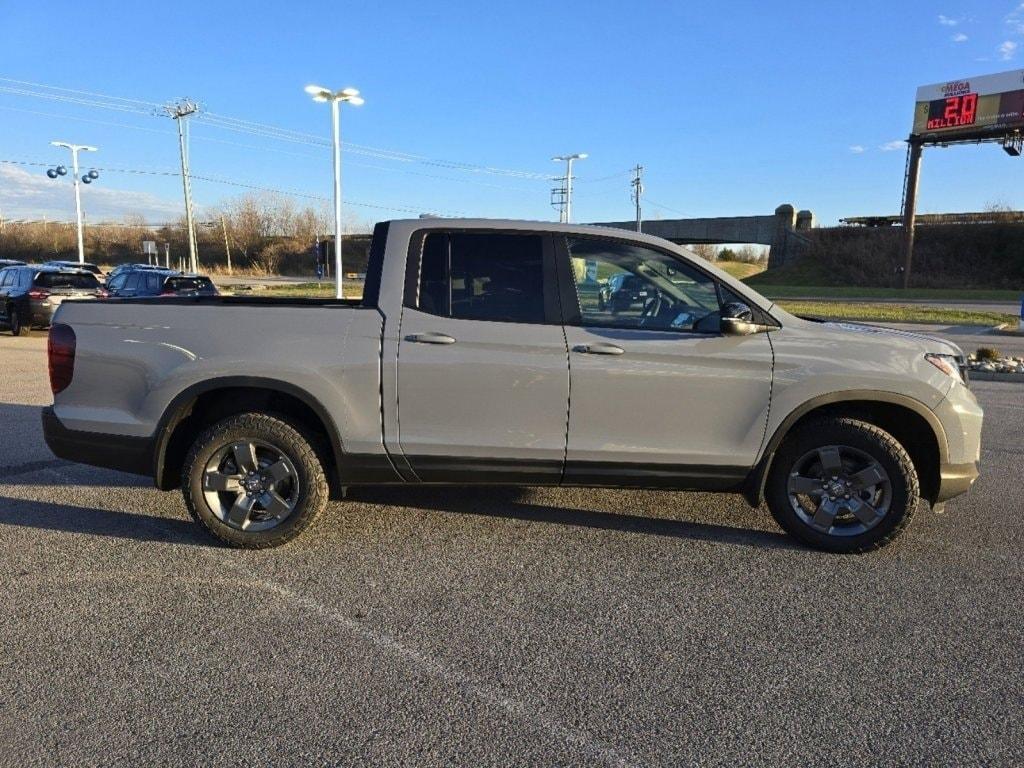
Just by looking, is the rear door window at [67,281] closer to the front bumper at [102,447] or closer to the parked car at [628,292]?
the front bumper at [102,447]

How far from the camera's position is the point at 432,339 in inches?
154

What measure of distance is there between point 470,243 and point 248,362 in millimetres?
1431

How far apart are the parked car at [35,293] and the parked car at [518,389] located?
13387 millimetres

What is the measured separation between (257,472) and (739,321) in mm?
2867

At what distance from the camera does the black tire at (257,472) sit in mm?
4035

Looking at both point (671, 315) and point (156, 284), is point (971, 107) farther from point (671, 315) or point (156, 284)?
point (671, 315)

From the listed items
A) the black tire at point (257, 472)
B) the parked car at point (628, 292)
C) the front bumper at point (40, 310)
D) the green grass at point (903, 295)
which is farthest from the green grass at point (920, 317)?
the black tire at point (257, 472)

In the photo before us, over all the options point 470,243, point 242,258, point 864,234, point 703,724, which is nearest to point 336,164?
point 470,243

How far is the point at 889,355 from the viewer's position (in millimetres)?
3957

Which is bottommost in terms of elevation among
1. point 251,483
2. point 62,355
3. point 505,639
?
point 505,639

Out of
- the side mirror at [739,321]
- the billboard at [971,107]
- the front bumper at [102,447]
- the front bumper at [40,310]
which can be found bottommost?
the front bumper at [102,447]

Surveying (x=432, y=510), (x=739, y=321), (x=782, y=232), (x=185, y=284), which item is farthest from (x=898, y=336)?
(x=782, y=232)

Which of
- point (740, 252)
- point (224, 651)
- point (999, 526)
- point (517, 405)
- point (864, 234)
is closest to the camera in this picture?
point (224, 651)

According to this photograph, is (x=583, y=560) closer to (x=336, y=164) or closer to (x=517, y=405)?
(x=517, y=405)
